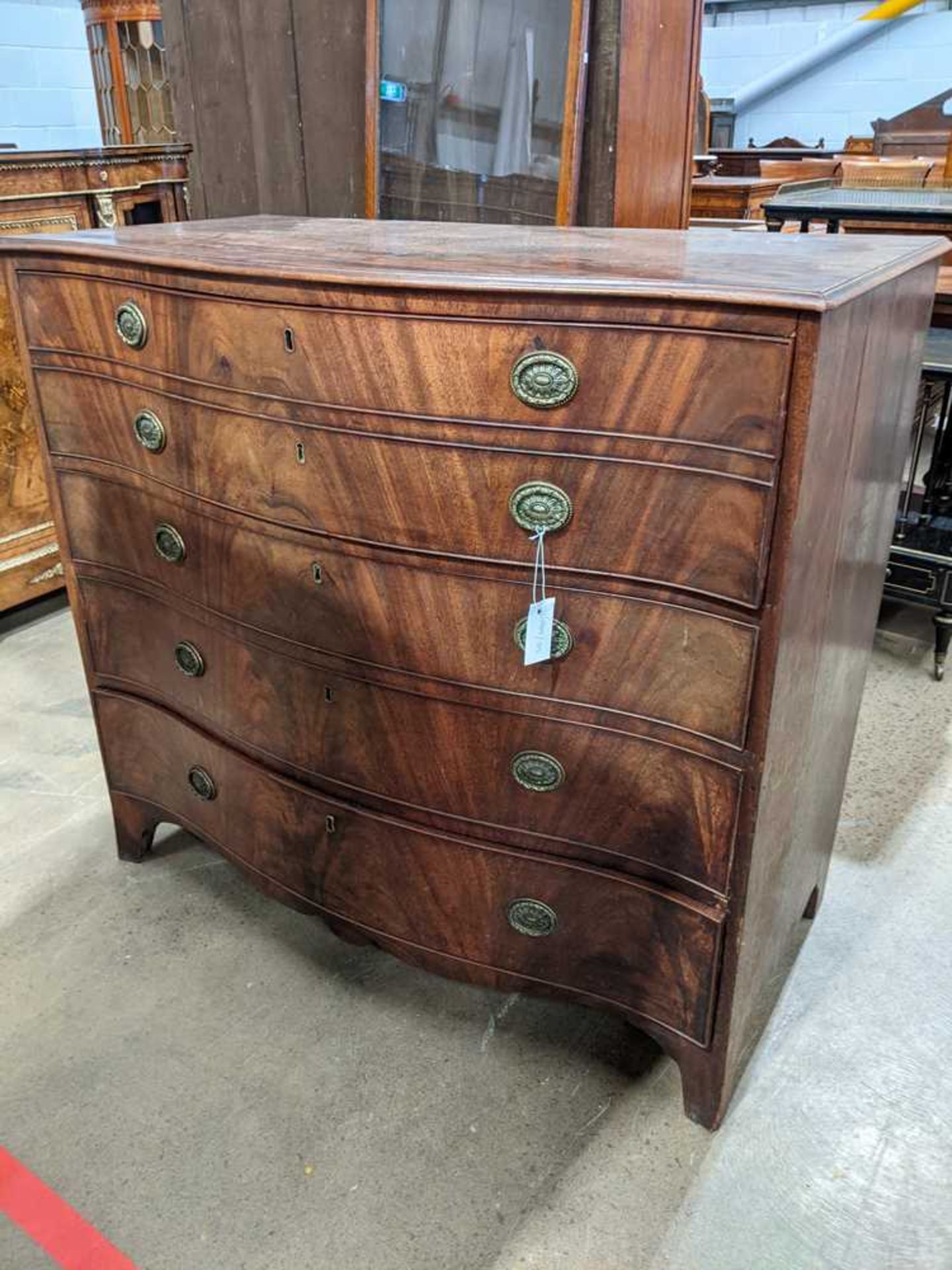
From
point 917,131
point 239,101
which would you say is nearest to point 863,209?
point 239,101

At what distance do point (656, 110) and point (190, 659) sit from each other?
60.3 inches

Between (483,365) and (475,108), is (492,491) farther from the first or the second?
(475,108)

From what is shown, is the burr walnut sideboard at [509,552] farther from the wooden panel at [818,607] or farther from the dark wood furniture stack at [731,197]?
the dark wood furniture stack at [731,197]

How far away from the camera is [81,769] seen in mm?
2367

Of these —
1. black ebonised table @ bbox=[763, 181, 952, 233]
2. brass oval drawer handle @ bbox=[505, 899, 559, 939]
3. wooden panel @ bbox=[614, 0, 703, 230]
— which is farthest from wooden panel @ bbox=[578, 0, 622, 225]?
black ebonised table @ bbox=[763, 181, 952, 233]

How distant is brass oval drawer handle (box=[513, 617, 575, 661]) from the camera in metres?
1.22

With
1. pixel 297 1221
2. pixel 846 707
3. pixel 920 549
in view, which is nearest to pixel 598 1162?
pixel 297 1221

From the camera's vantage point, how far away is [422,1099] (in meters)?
1.54

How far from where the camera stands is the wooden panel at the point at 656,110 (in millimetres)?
2088

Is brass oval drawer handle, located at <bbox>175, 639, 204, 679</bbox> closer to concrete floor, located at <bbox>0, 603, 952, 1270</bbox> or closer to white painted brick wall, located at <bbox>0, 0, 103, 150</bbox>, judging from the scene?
concrete floor, located at <bbox>0, 603, 952, 1270</bbox>

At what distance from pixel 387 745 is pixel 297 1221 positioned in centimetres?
65

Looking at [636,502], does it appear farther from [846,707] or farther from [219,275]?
[846,707]

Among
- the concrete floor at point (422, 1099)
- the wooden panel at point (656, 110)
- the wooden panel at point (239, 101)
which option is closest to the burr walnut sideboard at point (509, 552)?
the concrete floor at point (422, 1099)

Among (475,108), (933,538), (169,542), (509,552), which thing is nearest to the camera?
(509,552)
